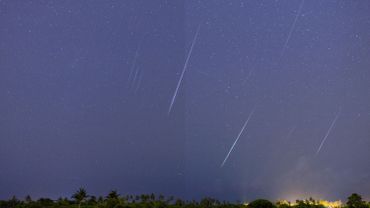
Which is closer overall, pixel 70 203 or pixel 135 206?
pixel 135 206

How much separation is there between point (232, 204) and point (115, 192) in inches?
1709

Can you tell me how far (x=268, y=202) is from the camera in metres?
107

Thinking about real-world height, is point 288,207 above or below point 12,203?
below

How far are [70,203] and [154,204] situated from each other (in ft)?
105

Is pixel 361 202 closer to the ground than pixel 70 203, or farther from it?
closer to the ground

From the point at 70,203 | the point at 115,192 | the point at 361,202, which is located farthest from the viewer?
the point at 115,192

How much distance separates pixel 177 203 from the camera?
396ft

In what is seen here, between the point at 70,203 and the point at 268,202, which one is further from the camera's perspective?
the point at 70,203

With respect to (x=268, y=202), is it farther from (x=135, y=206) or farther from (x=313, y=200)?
(x=135, y=206)

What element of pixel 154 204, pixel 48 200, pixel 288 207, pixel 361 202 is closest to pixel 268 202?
pixel 288 207

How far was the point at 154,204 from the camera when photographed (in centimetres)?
11444

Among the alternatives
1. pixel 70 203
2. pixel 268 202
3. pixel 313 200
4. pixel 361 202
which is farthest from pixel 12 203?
pixel 361 202

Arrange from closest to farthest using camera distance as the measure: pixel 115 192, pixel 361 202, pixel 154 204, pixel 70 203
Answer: pixel 361 202 < pixel 154 204 < pixel 70 203 < pixel 115 192

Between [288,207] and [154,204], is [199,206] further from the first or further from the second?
[288,207]
